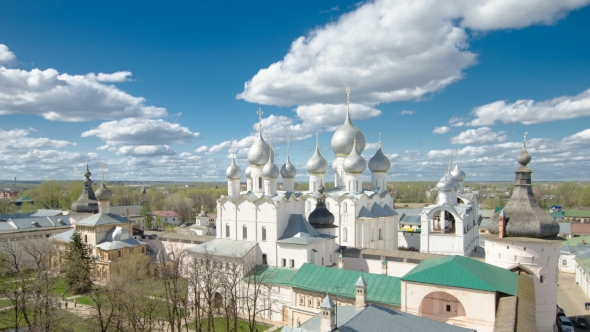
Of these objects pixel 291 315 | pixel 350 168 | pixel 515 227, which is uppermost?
pixel 350 168

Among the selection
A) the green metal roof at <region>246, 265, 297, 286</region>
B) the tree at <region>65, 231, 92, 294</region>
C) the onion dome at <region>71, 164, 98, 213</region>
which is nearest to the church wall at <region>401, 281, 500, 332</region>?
the green metal roof at <region>246, 265, 297, 286</region>

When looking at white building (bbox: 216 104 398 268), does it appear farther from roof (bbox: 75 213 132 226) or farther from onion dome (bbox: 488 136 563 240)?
roof (bbox: 75 213 132 226)

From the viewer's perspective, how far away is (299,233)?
2406cm

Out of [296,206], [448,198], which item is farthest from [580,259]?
[296,206]

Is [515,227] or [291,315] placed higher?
[515,227]

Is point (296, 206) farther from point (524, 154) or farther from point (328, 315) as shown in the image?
point (328, 315)

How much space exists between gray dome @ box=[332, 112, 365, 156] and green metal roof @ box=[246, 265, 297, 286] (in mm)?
13395

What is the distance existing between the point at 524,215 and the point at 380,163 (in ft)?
51.2

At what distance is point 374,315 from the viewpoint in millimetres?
12711

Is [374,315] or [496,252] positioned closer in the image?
[374,315]

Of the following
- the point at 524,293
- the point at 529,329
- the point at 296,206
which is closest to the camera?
the point at 529,329

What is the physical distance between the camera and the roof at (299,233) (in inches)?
923

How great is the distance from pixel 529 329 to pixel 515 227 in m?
6.87

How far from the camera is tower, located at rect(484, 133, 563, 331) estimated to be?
18.0 meters
